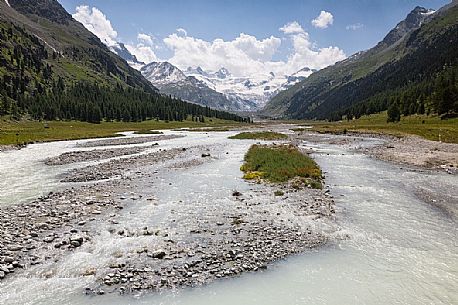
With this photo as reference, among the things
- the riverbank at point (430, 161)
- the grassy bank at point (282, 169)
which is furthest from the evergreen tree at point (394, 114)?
the grassy bank at point (282, 169)

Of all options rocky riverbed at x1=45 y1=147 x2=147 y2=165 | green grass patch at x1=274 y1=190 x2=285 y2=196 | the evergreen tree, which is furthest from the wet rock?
the evergreen tree

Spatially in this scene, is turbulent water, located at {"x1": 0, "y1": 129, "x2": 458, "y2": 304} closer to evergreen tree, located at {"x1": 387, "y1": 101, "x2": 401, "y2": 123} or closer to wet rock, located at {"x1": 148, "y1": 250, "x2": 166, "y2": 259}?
wet rock, located at {"x1": 148, "y1": 250, "x2": 166, "y2": 259}

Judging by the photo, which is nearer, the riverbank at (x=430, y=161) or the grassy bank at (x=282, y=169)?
the riverbank at (x=430, y=161)

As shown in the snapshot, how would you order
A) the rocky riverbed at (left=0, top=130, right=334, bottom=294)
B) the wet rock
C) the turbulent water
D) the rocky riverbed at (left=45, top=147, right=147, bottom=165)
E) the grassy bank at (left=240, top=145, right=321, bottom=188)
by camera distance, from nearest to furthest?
the turbulent water < the rocky riverbed at (left=0, top=130, right=334, bottom=294) < the wet rock < the grassy bank at (left=240, top=145, right=321, bottom=188) < the rocky riverbed at (left=45, top=147, right=147, bottom=165)

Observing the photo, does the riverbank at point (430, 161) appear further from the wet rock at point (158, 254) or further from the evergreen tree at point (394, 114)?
the evergreen tree at point (394, 114)

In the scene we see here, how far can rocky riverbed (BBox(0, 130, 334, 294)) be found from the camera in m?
14.4

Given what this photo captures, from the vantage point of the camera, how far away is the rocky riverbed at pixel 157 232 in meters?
14.4

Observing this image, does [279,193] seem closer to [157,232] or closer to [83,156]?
[157,232]

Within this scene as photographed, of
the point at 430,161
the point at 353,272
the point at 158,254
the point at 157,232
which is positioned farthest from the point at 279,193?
the point at 430,161

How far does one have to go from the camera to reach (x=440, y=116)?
344 ft

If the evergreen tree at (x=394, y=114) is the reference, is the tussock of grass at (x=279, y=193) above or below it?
below

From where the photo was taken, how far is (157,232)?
18.8 meters

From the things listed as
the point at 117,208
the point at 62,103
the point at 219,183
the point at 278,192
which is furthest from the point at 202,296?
the point at 62,103

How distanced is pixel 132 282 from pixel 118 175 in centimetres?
2526
